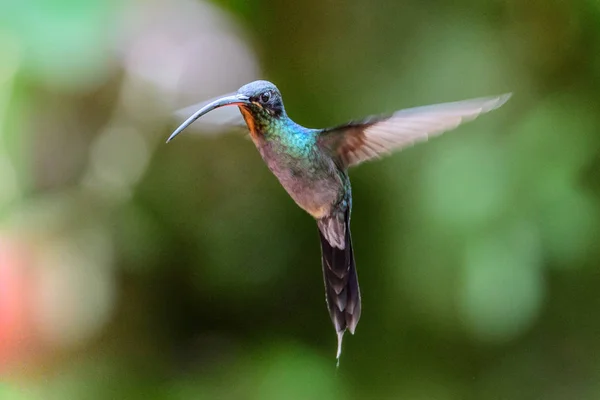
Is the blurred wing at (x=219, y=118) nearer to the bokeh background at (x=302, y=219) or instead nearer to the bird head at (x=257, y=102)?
the bird head at (x=257, y=102)

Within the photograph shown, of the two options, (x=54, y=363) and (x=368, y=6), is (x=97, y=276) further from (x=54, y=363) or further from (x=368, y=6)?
(x=368, y=6)

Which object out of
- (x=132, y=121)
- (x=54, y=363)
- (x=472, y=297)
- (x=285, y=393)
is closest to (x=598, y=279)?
(x=472, y=297)

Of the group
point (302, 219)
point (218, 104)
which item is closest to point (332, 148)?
point (218, 104)

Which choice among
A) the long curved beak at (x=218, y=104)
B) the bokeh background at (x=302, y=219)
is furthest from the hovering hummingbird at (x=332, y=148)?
the bokeh background at (x=302, y=219)

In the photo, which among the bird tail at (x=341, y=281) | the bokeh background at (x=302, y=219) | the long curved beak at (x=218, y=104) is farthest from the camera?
the bokeh background at (x=302, y=219)

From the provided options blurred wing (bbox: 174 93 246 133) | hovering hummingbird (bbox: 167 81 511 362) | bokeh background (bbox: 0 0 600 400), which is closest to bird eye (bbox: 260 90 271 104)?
hovering hummingbird (bbox: 167 81 511 362)

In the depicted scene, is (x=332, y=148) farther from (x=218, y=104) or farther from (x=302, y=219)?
(x=302, y=219)

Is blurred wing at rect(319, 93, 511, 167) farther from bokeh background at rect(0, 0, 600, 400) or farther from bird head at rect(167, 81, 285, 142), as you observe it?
bokeh background at rect(0, 0, 600, 400)
